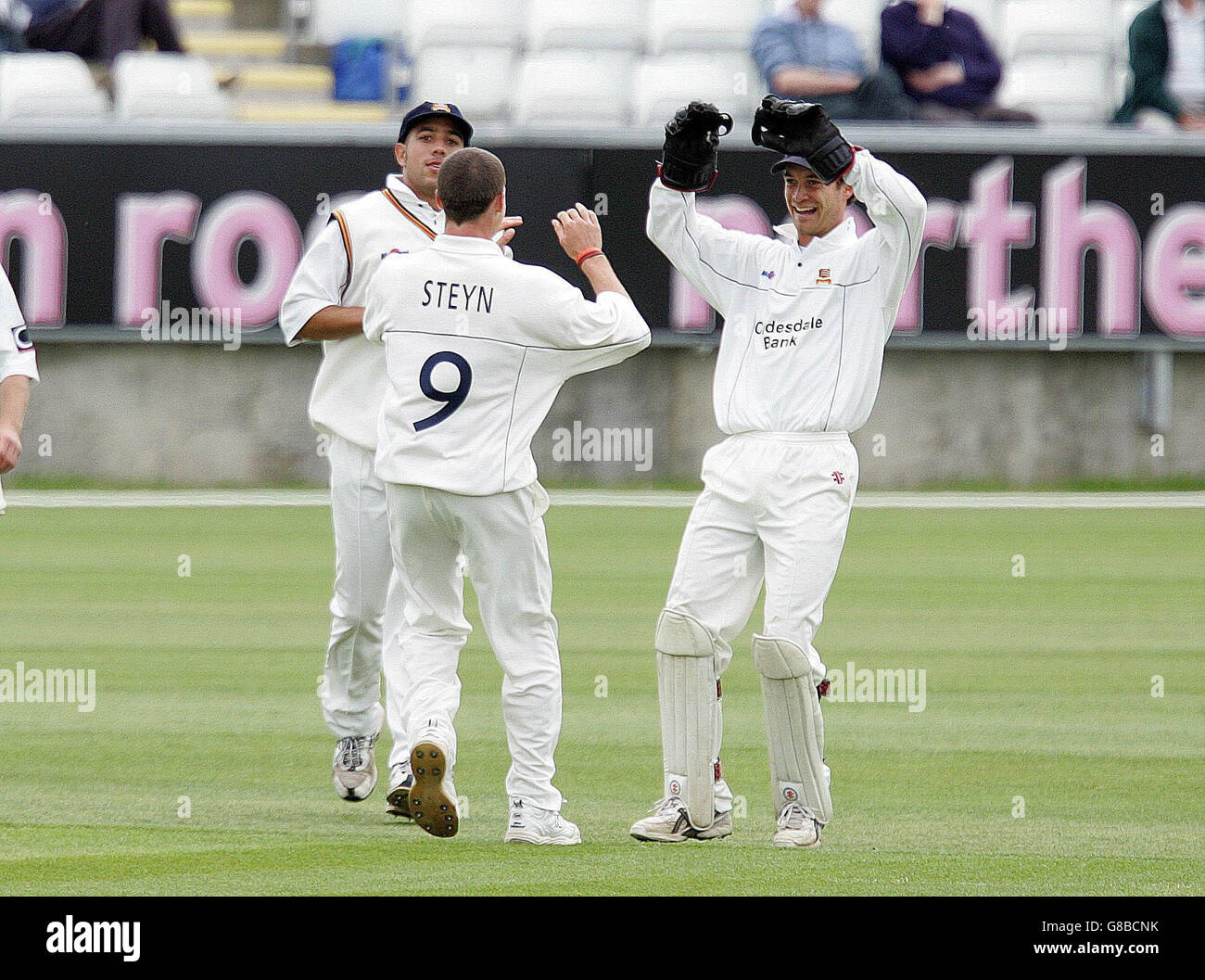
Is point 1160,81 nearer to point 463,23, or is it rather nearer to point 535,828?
point 463,23

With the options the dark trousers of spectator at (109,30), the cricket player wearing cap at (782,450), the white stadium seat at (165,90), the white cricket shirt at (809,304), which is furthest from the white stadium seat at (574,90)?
the cricket player wearing cap at (782,450)

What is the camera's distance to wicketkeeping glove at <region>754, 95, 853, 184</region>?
5887 millimetres

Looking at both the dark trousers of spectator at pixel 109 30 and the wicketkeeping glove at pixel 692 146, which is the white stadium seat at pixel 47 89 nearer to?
the dark trousers of spectator at pixel 109 30

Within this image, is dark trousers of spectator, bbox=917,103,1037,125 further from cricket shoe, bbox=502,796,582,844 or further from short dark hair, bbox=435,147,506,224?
cricket shoe, bbox=502,796,582,844

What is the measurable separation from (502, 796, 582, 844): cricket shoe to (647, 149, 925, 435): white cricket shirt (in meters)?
1.38

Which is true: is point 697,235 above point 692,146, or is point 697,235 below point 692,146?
below

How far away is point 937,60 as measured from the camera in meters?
18.6

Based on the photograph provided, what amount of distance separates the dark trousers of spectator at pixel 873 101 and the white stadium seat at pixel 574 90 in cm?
199

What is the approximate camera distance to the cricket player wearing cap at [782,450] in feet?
19.6

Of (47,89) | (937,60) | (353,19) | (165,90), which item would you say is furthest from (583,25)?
(47,89)

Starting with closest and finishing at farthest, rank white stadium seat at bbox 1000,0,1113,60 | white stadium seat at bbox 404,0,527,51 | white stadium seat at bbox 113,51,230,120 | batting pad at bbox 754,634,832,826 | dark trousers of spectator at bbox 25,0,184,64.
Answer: batting pad at bbox 754,634,832,826, white stadium seat at bbox 113,51,230,120, dark trousers of spectator at bbox 25,0,184,64, white stadium seat at bbox 404,0,527,51, white stadium seat at bbox 1000,0,1113,60

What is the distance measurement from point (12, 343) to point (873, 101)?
13.0 metres

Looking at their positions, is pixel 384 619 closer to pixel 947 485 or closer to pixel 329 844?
pixel 329 844

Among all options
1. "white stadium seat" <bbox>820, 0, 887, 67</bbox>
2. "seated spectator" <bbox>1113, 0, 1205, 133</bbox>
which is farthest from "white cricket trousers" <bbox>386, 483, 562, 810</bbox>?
"white stadium seat" <bbox>820, 0, 887, 67</bbox>
